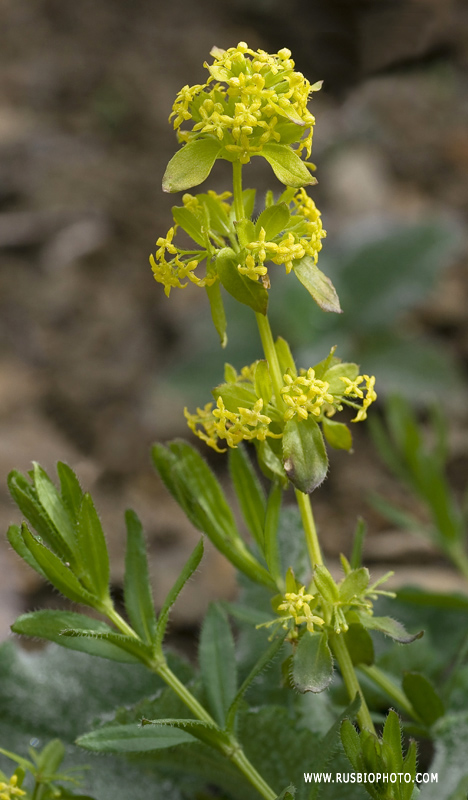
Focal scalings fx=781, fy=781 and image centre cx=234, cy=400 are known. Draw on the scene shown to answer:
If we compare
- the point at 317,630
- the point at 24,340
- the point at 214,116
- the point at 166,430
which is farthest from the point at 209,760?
the point at 24,340

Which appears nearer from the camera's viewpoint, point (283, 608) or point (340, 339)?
point (283, 608)

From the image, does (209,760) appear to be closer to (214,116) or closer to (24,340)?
(214,116)

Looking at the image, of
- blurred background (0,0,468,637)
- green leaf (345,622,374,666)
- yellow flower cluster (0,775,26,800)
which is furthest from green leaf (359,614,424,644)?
blurred background (0,0,468,637)

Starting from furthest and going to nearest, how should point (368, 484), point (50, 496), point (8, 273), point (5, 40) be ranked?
point (5, 40)
point (8, 273)
point (368, 484)
point (50, 496)

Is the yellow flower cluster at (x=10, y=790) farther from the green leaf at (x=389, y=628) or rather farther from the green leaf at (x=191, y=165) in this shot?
the green leaf at (x=191, y=165)

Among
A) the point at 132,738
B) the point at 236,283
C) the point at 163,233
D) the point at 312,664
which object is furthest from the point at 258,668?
the point at 163,233

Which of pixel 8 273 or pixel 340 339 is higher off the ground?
pixel 8 273
